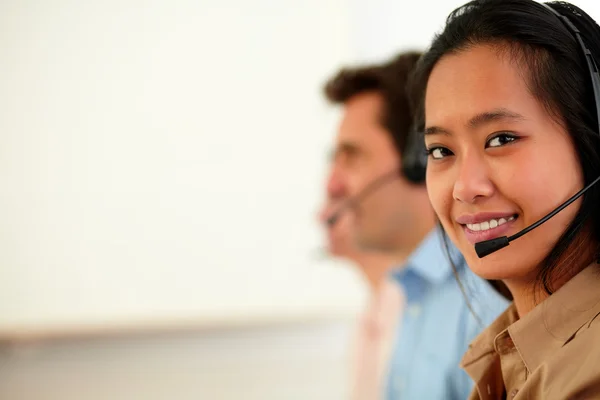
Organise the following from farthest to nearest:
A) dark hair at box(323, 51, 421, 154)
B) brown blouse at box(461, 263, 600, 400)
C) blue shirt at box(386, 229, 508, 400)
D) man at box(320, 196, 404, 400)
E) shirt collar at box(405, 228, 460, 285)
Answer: man at box(320, 196, 404, 400), dark hair at box(323, 51, 421, 154), shirt collar at box(405, 228, 460, 285), blue shirt at box(386, 229, 508, 400), brown blouse at box(461, 263, 600, 400)

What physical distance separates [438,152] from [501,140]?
0.30 ft

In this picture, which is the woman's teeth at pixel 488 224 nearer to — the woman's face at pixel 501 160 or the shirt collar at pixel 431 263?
the woman's face at pixel 501 160

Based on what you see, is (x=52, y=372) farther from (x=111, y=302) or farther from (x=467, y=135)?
(x=467, y=135)

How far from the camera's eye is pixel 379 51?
2.41m

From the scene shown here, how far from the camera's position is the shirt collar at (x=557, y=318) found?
0.68 metres

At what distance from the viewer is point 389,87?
1706 millimetres

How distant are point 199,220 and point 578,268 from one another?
1787 millimetres

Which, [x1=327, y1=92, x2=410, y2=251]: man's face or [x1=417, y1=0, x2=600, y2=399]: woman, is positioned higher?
[x1=327, y1=92, x2=410, y2=251]: man's face

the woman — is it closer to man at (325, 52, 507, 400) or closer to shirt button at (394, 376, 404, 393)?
man at (325, 52, 507, 400)

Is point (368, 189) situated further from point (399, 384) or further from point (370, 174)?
point (399, 384)

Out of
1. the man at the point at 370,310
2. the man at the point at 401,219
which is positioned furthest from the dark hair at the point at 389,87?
the man at the point at 370,310

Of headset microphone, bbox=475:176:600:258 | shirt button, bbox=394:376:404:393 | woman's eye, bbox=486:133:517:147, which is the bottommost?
shirt button, bbox=394:376:404:393

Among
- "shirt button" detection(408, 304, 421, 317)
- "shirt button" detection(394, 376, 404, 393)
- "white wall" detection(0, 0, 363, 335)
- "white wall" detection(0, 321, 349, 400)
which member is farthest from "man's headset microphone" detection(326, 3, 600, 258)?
"white wall" detection(0, 321, 349, 400)

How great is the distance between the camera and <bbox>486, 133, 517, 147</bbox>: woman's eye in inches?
27.7
